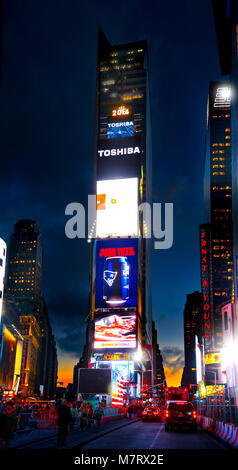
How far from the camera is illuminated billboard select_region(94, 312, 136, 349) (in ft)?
269

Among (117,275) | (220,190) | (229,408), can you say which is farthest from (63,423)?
(220,190)

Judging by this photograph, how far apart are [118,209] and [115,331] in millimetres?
24093

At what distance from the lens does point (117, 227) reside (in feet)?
305

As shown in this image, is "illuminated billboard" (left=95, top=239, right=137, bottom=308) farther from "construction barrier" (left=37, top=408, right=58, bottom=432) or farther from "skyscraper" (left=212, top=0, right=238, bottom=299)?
"construction barrier" (left=37, top=408, right=58, bottom=432)

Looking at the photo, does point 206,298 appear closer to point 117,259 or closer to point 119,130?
point 117,259

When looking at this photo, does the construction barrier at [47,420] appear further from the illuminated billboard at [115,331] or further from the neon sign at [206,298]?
the neon sign at [206,298]

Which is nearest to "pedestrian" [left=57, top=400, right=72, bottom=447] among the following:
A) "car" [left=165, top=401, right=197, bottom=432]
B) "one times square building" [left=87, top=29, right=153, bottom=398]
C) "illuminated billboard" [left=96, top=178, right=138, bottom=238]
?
"car" [left=165, top=401, right=197, bottom=432]

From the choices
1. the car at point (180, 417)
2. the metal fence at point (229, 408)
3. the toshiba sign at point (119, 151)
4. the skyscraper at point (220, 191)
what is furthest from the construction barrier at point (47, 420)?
the skyscraper at point (220, 191)

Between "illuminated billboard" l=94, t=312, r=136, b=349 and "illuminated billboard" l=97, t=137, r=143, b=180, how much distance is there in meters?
30.5

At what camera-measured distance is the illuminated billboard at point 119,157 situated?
101 metres

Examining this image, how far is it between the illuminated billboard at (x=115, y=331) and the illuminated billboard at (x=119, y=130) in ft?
173
